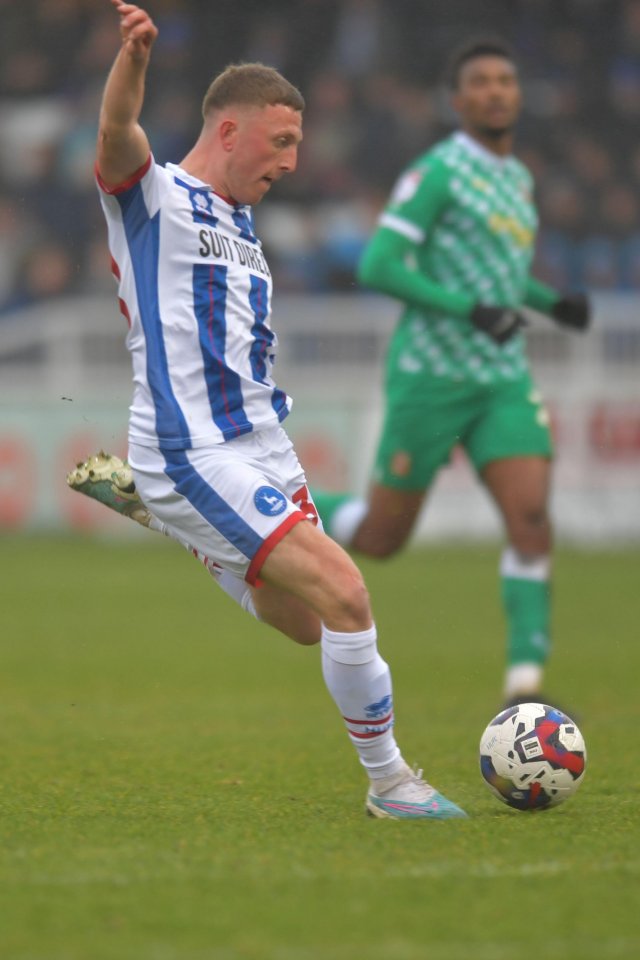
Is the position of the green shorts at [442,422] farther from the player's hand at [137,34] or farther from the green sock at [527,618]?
the player's hand at [137,34]

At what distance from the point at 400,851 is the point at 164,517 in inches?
47.4

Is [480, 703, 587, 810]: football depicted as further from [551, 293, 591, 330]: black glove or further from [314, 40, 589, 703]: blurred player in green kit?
[551, 293, 591, 330]: black glove

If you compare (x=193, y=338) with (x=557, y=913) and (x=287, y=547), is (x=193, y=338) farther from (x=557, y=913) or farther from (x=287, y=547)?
(x=557, y=913)

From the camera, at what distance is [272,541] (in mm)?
4340

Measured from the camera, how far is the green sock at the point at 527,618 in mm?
6637

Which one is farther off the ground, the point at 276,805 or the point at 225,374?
the point at 225,374

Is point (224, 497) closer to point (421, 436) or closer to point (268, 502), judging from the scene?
point (268, 502)

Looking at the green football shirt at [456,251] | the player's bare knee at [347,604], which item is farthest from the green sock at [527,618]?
the player's bare knee at [347,604]

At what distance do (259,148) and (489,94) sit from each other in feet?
8.63

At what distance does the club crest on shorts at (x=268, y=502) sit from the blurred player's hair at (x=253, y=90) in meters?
1.08

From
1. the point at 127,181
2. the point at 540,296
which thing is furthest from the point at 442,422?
the point at 127,181

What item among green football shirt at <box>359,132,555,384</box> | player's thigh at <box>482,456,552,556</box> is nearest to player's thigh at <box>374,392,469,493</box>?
green football shirt at <box>359,132,555,384</box>

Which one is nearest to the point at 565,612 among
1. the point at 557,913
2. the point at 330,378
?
the point at 330,378

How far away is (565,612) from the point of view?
413 inches
